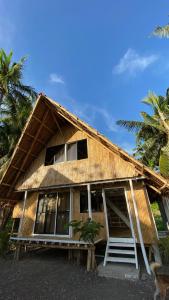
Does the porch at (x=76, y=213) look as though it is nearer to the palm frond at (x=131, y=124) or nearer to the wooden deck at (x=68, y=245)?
the wooden deck at (x=68, y=245)

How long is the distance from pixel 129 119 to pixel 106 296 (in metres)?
17.0

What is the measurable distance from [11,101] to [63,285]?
13226 mm

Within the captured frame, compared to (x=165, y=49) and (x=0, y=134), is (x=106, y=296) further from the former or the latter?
(x=0, y=134)

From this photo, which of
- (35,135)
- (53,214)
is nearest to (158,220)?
(53,214)

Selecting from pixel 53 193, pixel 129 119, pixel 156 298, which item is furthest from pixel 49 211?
pixel 129 119

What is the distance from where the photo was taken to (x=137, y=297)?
13.2ft

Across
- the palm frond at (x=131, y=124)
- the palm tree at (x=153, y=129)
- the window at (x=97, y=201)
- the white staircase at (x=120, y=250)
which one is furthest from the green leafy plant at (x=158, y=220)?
the white staircase at (x=120, y=250)

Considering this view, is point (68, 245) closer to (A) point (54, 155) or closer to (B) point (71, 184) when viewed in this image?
(B) point (71, 184)

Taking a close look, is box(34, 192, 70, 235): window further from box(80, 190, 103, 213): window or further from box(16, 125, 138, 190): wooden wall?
box(16, 125, 138, 190): wooden wall

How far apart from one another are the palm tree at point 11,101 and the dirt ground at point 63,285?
8.61 meters

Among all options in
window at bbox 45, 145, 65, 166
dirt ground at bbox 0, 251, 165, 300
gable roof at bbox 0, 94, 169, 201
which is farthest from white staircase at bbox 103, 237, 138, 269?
window at bbox 45, 145, 65, 166

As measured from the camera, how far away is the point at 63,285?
4.76 metres

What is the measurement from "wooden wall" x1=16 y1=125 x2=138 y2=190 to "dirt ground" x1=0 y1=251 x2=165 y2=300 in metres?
3.60

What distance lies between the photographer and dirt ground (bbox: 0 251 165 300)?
4168 millimetres
